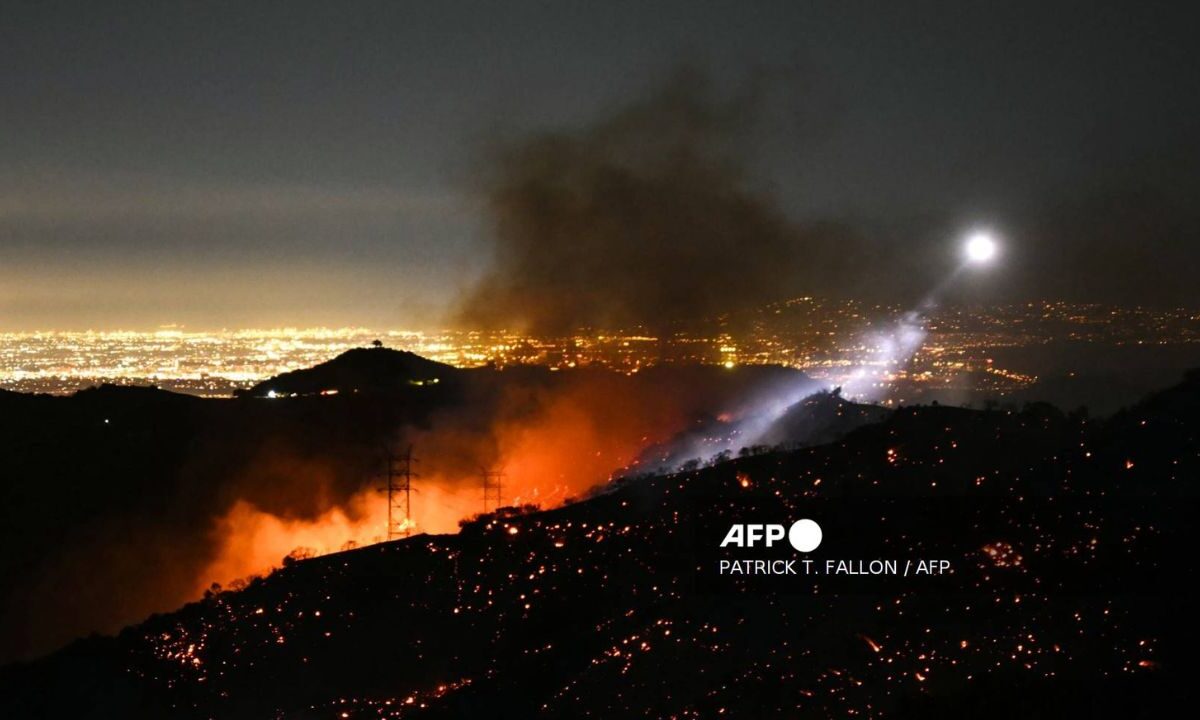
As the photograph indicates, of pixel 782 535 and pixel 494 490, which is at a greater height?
pixel 782 535

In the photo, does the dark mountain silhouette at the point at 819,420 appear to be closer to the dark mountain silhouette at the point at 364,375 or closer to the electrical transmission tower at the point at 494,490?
the electrical transmission tower at the point at 494,490

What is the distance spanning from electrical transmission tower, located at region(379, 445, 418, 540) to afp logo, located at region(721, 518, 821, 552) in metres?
17.6

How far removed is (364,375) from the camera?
68.1m

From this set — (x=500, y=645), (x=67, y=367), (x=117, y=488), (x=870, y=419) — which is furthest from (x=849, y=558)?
(x=67, y=367)

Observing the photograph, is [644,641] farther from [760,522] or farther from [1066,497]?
[1066,497]

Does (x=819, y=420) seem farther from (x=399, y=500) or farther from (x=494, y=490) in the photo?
(x=399, y=500)

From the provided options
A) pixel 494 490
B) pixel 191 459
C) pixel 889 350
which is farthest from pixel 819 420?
pixel 889 350

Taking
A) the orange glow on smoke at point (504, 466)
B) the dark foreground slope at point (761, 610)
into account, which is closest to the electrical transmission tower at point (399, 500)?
the orange glow on smoke at point (504, 466)

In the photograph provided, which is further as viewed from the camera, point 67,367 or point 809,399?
point 67,367

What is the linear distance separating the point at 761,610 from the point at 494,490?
84.4 ft

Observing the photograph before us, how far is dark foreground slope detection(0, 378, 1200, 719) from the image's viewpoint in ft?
64.3

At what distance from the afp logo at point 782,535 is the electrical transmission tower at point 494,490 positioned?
2176 cm

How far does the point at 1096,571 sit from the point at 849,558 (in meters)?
4.70

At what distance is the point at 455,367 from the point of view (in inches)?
2746
